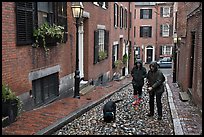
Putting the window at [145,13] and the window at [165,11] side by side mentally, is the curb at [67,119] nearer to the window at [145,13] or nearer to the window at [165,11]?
the window at [145,13]

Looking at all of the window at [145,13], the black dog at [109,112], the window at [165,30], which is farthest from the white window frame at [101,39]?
the window at [145,13]

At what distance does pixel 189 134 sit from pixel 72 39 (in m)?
6.43

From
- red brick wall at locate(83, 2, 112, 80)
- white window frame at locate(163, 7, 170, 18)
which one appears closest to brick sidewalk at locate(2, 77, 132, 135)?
red brick wall at locate(83, 2, 112, 80)

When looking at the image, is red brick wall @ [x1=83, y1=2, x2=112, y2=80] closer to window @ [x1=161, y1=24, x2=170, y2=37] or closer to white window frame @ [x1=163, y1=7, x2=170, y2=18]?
window @ [x1=161, y1=24, x2=170, y2=37]

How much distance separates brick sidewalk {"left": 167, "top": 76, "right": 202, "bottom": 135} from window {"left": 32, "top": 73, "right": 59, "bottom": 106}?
4060mm

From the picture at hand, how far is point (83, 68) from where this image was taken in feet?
45.8

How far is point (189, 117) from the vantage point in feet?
26.1

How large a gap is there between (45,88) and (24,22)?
2516mm

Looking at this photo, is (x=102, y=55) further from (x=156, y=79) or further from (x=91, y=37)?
(x=156, y=79)

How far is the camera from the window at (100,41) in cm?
1499

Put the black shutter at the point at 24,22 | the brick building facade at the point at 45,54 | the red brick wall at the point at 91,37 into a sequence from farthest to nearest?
the red brick wall at the point at 91,37
the black shutter at the point at 24,22
the brick building facade at the point at 45,54

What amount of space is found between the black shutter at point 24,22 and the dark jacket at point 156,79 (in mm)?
3395

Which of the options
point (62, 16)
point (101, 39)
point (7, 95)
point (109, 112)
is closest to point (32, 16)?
point (62, 16)

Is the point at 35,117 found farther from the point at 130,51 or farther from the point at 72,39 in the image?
the point at 130,51
